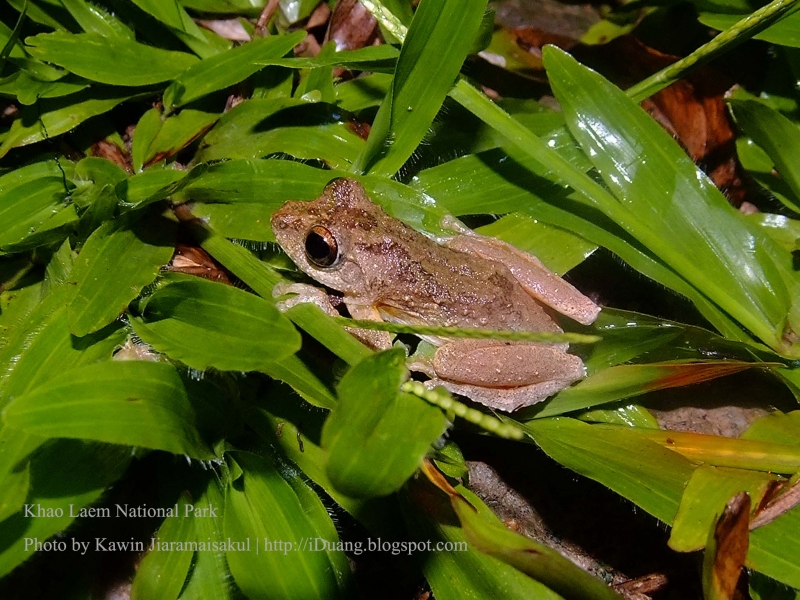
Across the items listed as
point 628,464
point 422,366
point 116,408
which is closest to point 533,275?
point 422,366

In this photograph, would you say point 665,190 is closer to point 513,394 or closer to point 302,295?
point 513,394

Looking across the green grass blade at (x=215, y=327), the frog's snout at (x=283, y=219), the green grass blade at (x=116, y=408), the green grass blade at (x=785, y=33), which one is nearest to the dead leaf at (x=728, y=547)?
the green grass blade at (x=215, y=327)

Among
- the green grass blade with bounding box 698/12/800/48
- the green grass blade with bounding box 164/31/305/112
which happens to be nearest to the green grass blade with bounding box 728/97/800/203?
the green grass blade with bounding box 698/12/800/48

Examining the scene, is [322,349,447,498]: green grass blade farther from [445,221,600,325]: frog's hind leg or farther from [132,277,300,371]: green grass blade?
[445,221,600,325]: frog's hind leg

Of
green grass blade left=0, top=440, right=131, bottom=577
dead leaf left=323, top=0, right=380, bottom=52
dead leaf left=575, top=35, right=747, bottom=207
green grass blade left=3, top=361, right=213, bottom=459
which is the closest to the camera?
green grass blade left=3, top=361, right=213, bottom=459

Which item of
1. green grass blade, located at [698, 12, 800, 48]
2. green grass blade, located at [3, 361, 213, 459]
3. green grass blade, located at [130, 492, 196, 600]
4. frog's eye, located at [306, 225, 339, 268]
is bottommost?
green grass blade, located at [130, 492, 196, 600]

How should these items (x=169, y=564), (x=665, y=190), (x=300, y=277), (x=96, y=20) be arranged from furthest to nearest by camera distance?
(x=96, y=20) < (x=300, y=277) < (x=665, y=190) < (x=169, y=564)

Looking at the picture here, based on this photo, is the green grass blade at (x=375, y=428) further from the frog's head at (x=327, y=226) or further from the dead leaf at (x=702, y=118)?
the dead leaf at (x=702, y=118)
